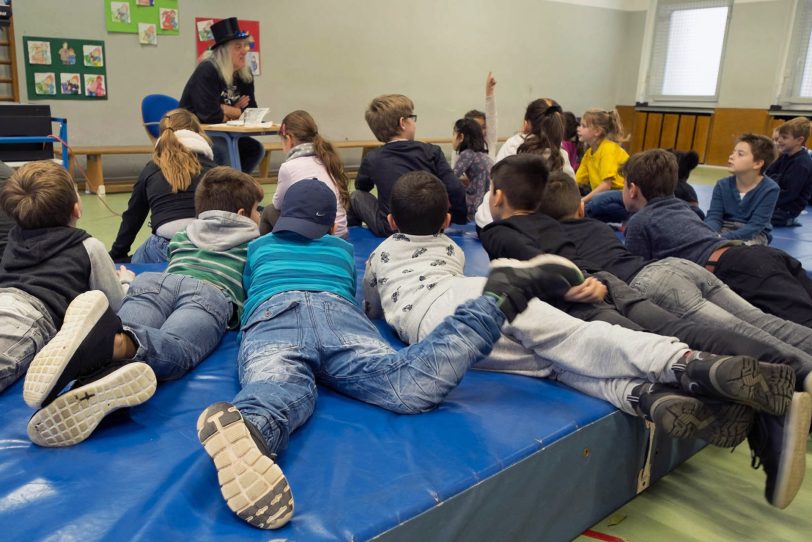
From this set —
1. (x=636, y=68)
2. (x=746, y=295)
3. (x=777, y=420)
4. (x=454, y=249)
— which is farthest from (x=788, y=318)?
(x=636, y=68)

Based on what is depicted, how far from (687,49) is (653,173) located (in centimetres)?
1006

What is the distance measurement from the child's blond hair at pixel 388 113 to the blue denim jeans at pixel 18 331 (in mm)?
2374

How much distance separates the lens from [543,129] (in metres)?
4.08

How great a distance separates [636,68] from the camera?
471 inches

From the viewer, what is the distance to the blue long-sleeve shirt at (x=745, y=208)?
3947mm

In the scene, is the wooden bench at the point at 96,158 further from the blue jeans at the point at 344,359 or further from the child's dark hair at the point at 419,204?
the blue jeans at the point at 344,359

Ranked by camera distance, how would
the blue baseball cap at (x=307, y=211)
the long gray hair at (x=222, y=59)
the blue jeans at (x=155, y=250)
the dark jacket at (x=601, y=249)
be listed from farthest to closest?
the long gray hair at (x=222, y=59) → the blue jeans at (x=155, y=250) → the dark jacket at (x=601, y=249) → the blue baseball cap at (x=307, y=211)

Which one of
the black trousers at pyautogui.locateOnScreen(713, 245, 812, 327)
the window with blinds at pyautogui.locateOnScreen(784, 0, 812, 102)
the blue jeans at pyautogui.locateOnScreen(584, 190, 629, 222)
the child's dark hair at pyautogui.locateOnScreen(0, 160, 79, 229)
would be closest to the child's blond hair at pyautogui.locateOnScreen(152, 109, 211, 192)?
the child's dark hair at pyautogui.locateOnScreen(0, 160, 79, 229)

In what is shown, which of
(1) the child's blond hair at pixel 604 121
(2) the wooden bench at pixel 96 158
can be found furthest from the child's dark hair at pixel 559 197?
(2) the wooden bench at pixel 96 158

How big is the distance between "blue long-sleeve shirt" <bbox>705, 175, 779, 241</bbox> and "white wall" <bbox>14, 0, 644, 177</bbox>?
534 centimetres

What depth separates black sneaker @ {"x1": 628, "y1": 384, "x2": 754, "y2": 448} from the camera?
159cm

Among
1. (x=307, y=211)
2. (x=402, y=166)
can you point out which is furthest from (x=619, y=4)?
(x=307, y=211)

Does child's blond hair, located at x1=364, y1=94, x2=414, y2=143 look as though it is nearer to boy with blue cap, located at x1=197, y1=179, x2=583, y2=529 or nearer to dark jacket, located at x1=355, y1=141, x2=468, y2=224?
dark jacket, located at x1=355, y1=141, x2=468, y2=224

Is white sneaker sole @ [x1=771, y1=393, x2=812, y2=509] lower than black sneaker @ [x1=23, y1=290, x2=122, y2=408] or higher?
lower
